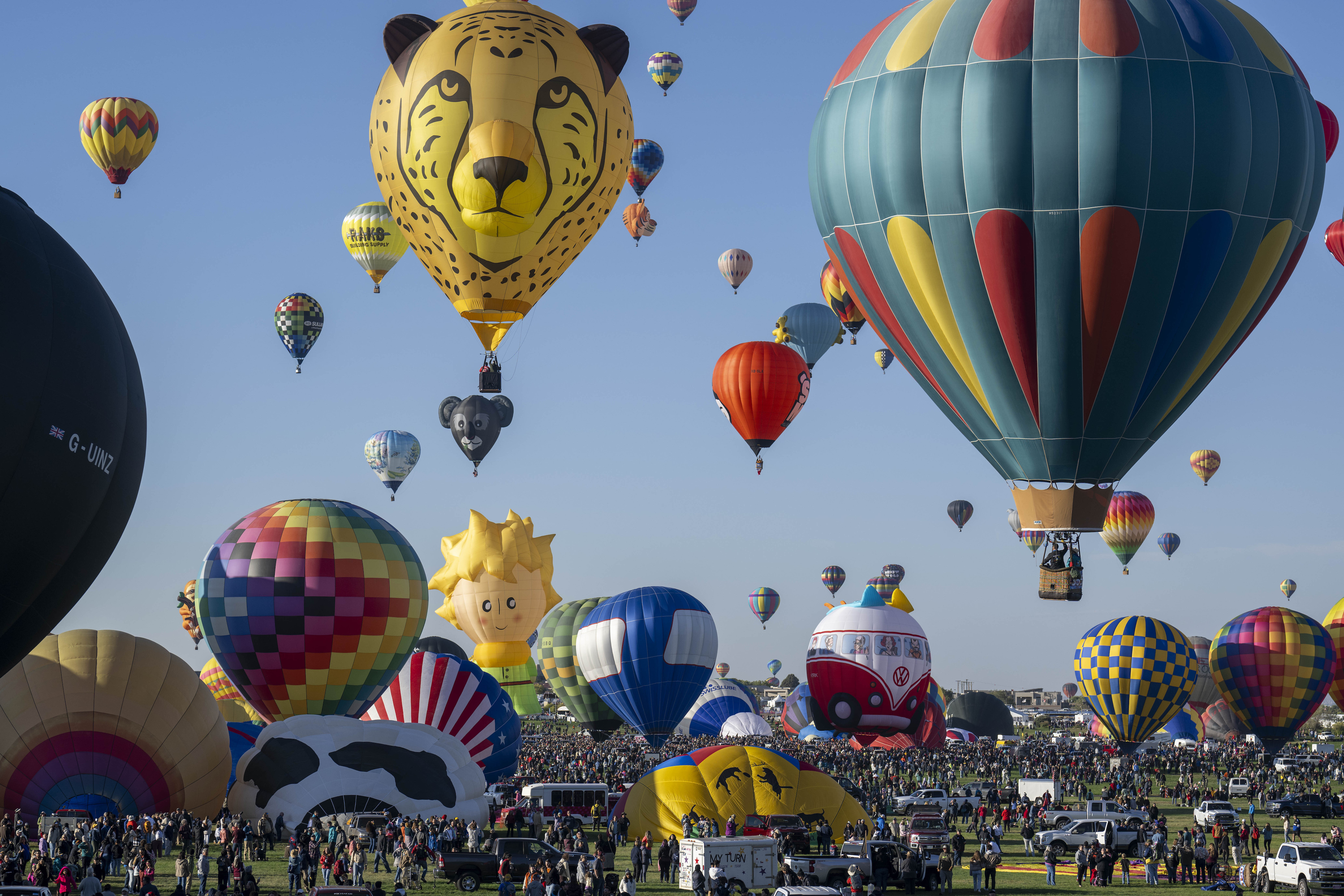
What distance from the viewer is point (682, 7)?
153ft

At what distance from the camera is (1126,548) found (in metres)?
54.5

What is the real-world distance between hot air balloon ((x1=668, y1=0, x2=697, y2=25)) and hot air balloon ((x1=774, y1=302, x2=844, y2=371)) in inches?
378

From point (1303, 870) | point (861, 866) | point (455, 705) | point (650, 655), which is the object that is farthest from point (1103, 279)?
point (650, 655)

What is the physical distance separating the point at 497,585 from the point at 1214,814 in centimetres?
2099

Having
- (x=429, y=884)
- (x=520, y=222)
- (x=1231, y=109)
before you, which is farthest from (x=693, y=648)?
(x=1231, y=109)

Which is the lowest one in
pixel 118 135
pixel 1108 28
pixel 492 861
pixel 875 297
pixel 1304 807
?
pixel 492 861

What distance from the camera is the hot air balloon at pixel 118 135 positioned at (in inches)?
1518

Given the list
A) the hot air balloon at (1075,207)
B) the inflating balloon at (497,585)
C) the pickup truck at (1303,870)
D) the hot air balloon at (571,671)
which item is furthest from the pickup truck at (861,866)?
the hot air balloon at (571,671)

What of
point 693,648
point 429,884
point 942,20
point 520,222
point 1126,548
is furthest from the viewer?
point 1126,548

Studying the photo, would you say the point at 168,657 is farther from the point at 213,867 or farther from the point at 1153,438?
the point at 1153,438

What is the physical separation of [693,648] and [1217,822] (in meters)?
17.1

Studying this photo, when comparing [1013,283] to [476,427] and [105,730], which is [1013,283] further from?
[476,427]

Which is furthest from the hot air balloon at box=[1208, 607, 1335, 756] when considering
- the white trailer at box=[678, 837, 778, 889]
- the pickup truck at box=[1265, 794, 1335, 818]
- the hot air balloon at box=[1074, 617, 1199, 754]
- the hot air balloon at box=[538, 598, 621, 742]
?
the white trailer at box=[678, 837, 778, 889]

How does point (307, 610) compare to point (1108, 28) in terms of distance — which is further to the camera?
point (307, 610)
